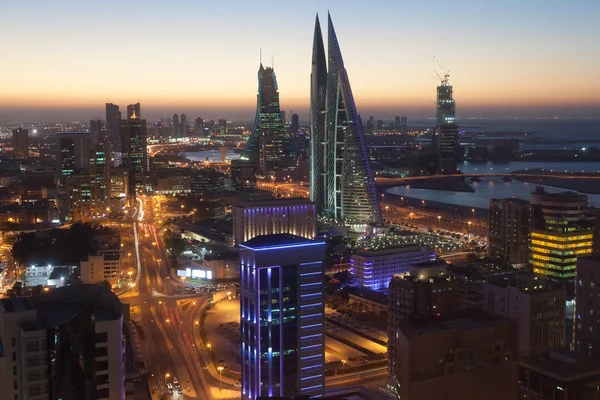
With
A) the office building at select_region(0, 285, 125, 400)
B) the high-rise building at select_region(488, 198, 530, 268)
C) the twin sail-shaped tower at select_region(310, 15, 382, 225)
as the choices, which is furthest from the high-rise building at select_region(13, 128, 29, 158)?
the office building at select_region(0, 285, 125, 400)

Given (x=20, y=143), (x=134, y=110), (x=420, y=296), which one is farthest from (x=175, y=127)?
(x=420, y=296)

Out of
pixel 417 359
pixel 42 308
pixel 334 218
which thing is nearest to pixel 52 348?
pixel 42 308

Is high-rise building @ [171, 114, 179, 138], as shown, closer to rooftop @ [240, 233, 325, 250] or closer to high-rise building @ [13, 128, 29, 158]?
high-rise building @ [13, 128, 29, 158]

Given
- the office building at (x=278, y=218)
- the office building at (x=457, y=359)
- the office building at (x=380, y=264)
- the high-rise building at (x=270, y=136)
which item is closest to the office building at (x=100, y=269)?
the office building at (x=278, y=218)

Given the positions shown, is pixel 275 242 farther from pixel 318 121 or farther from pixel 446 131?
pixel 446 131

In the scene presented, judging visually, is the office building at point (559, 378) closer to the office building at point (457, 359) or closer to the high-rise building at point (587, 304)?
the office building at point (457, 359)

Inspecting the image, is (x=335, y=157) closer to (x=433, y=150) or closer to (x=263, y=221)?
(x=263, y=221)
